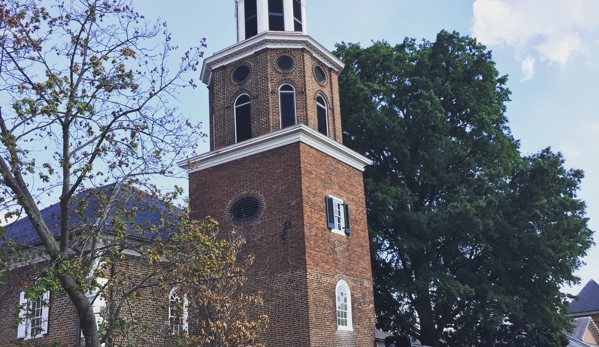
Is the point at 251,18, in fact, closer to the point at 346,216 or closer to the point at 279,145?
the point at 279,145

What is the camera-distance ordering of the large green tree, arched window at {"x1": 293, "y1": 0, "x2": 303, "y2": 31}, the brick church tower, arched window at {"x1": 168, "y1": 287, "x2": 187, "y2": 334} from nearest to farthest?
arched window at {"x1": 168, "y1": 287, "x2": 187, "y2": 334}, the brick church tower, arched window at {"x1": 293, "y1": 0, "x2": 303, "y2": 31}, the large green tree

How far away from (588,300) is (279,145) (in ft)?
173

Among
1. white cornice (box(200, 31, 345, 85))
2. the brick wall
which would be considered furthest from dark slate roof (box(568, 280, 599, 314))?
the brick wall

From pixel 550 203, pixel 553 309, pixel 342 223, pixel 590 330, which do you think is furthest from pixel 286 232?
pixel 590 330

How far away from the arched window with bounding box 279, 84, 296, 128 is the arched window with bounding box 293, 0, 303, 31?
2764mm

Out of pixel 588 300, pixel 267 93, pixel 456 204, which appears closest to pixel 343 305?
pixel 456 204

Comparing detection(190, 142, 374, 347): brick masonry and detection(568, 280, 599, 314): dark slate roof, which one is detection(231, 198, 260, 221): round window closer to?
detection(190, 142, 374, 347): brick masonry

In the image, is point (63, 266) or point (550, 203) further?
point (550, 203)

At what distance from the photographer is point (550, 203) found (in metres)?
24.1

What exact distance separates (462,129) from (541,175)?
4131 mm

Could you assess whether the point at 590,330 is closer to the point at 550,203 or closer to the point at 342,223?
the point at 550,203

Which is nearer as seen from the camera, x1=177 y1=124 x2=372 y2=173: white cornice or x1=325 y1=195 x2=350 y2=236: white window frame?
x1=177 y1=124 x2=372 y2=173: white cornice

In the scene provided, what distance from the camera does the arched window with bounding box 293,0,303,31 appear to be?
2288 centimetres

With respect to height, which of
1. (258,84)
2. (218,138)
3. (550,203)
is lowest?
(550,203)
